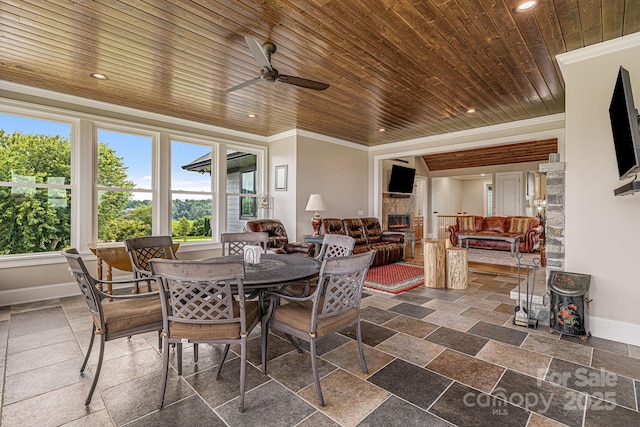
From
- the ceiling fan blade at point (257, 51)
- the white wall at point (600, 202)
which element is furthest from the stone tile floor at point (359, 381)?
the ceiling fan blade at point (257, 51)

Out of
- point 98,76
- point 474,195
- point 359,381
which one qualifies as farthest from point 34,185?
point 474,195

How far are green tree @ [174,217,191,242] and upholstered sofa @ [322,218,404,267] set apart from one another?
249 centimetres

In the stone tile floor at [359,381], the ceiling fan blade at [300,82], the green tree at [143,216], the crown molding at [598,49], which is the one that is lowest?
the stone tile floor at [359,381]

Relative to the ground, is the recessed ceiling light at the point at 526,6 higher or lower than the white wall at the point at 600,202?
higher

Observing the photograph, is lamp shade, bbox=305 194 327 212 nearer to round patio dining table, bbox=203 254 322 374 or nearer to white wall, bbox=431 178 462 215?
round patio dining table, bbox=203 254 322 374

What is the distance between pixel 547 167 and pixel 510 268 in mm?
3450

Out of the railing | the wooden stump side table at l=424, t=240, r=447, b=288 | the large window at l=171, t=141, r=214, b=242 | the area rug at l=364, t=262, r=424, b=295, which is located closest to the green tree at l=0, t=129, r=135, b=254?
the large window at l=171, t=141, r=214, b=242

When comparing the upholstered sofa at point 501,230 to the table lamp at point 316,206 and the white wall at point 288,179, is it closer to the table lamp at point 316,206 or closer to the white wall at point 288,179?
Result: the table lamp at point 316,206

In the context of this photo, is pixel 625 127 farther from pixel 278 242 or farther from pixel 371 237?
pixel 371 237

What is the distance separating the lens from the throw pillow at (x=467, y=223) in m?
8.75

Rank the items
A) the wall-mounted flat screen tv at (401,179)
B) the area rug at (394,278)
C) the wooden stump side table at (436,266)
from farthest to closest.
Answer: the wall-mounted flat screen tv at (401,179) < the wooden stump side table at (436,266) < the area rug at (394,278)

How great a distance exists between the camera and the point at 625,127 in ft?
7.32

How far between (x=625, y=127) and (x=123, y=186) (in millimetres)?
6044

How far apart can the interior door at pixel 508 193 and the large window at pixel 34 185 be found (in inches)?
452
